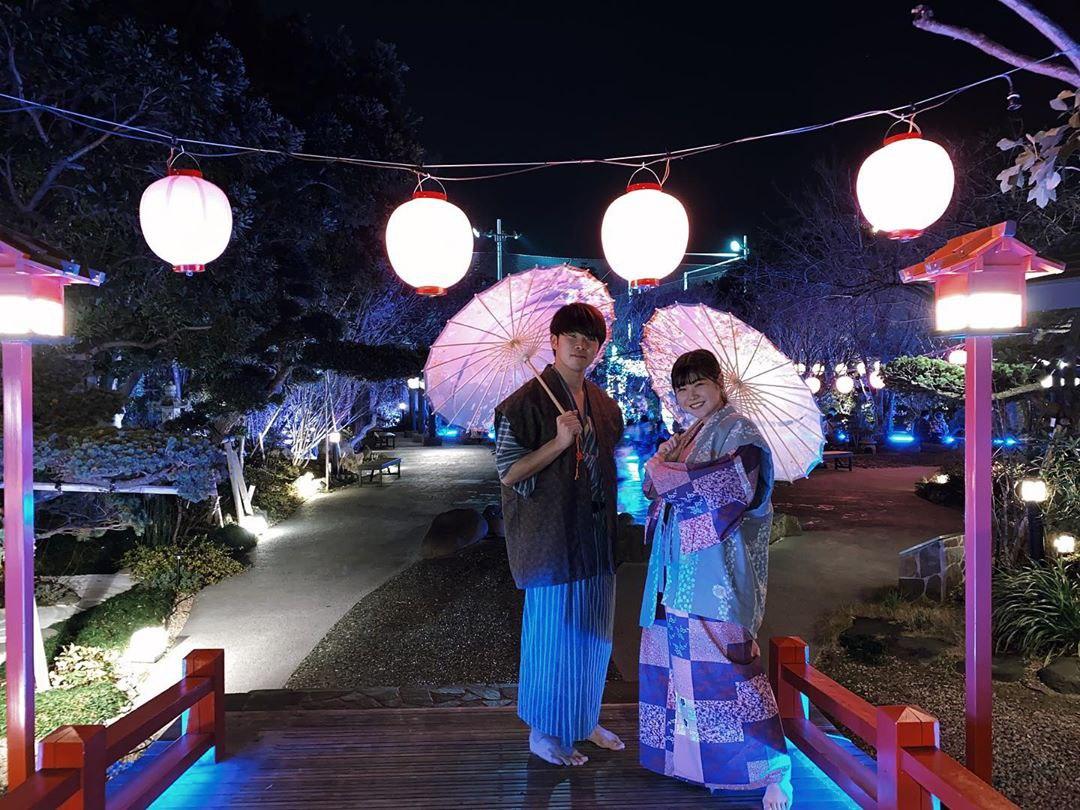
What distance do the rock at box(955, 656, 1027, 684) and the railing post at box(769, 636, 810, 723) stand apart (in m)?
4.74

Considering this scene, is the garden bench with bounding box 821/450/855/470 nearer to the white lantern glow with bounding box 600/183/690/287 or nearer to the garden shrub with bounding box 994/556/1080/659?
the garden shrub with bounding box 994/556/1080/659

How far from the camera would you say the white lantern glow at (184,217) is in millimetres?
4695

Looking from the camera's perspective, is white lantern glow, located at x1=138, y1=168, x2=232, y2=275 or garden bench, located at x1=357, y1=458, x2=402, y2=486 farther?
garden bench, located at x1=357, y1=458, x2=402, y2=486

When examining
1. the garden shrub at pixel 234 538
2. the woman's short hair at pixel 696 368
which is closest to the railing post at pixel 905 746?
the woman's short hair at pixel 696 368

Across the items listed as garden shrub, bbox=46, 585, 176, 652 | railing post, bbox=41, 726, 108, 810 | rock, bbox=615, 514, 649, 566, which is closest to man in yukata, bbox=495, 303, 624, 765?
railing post, bbox=41, 726, 108, 810

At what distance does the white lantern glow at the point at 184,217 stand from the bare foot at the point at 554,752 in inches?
155

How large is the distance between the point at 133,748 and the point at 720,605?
2.69m

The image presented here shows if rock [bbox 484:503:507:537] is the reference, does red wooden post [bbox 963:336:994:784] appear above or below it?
above

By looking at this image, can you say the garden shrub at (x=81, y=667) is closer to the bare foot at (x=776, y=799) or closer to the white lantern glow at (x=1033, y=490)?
the bare foot at (x=776, y=799)

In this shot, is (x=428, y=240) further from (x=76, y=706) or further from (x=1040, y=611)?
(x=1040, y=611)

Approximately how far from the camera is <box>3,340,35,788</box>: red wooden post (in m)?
3.17

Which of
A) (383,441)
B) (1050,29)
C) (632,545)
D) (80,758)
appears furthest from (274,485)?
(1050,29)

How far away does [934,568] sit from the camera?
1000cm

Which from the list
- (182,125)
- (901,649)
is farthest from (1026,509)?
(182,125)
